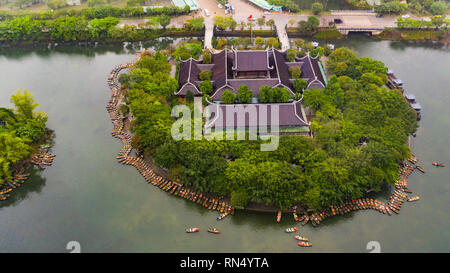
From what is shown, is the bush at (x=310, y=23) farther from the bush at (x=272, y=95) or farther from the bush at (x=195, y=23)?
the bush at (x=272, y=95)

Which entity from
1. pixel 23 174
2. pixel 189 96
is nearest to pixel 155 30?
pixel 189 96

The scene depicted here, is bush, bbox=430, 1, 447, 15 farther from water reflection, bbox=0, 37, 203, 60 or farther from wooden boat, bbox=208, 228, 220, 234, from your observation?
wooden boat, bbox=208, 228, 220, 234

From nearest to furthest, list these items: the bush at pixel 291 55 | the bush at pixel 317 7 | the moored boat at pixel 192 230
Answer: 1. the moored boat at pixel 192 230
2. the bush at pixel 291 55
3. the bush at pixel 317 7

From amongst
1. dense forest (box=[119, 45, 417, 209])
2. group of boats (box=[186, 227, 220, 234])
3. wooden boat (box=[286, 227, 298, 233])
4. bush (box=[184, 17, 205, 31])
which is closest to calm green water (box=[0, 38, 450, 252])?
wooden boat (box=[286, 227, 298, 233])

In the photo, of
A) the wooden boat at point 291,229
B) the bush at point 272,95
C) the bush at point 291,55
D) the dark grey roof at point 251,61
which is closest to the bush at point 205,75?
the dark grey roof at point 251,61

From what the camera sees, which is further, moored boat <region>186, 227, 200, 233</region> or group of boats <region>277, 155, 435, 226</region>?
group of boats <region>277, 155, 435, 226</region>

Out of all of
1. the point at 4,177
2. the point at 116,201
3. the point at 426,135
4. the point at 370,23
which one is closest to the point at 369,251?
the point at 426,135
